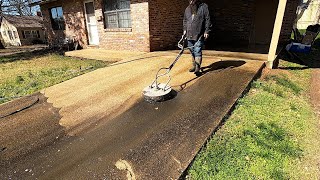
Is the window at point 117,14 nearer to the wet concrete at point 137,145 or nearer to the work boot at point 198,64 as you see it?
the work boot at point 198,64

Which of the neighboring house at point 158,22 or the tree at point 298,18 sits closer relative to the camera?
the neighboring house at point 158,22

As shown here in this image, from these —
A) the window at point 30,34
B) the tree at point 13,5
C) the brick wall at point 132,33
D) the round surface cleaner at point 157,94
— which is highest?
the tree at point 13,5

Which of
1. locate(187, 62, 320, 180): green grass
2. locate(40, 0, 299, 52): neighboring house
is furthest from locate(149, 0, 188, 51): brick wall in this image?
locate(187, 62, 320, 180): green grass

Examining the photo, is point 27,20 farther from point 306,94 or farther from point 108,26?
point 306,94

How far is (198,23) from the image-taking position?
4.73m

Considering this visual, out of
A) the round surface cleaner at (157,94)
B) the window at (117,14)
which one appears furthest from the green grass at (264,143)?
the window at (117,14)

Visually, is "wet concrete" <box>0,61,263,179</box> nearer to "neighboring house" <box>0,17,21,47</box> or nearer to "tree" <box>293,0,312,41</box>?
"tree" <box>293,0,312,41</box>

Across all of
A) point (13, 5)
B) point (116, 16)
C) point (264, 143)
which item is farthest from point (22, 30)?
point (264, 143)

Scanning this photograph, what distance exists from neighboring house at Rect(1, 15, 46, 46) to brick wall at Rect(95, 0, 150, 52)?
28.6 meters

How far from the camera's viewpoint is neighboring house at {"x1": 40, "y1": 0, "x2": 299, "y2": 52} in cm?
857

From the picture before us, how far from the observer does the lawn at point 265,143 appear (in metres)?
2.45

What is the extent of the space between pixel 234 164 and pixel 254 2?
9.60 meters

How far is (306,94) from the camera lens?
15.4ft

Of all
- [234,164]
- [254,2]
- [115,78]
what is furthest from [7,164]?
[254,2]
